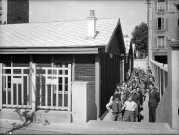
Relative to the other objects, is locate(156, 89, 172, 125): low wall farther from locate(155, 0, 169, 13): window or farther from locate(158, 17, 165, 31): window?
locate(155, 0, 169, 13): window

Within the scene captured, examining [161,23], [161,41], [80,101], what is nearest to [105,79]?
[80,101]

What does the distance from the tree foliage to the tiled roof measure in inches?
2339

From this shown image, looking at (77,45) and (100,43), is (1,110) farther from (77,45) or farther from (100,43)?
(100,43)

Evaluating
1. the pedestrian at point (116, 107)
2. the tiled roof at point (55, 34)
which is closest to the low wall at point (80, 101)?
the pedestrian at point (116, 107)

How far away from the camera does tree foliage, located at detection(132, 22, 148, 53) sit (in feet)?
230

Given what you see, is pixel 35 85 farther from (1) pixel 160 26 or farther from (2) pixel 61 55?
(1) pixel 160 26

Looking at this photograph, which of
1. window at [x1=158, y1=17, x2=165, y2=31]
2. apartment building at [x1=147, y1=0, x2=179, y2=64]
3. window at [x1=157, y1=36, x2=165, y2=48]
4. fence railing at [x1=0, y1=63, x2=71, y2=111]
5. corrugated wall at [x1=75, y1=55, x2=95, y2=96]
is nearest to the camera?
fence railing at [x1=0, y1=63, x2=71, y2=111]

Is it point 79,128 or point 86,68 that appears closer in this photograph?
point 79,128

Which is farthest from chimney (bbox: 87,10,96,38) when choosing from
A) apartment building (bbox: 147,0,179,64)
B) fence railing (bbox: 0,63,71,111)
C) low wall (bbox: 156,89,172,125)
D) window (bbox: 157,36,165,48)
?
window (bbox: 157,36,165,48)

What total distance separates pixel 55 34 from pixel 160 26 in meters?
30.6

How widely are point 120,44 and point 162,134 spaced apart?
12.1 m

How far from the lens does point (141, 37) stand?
230ft

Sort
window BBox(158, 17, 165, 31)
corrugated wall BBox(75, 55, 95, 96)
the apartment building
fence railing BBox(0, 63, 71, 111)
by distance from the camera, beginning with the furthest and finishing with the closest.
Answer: window BBox(158, 17, 165, 31), the apartment building, corrugated wall BBox(75, 55, 95, 96), fence railing BBox(0, 63, 71, 111)

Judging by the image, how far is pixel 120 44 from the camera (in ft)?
57.2
